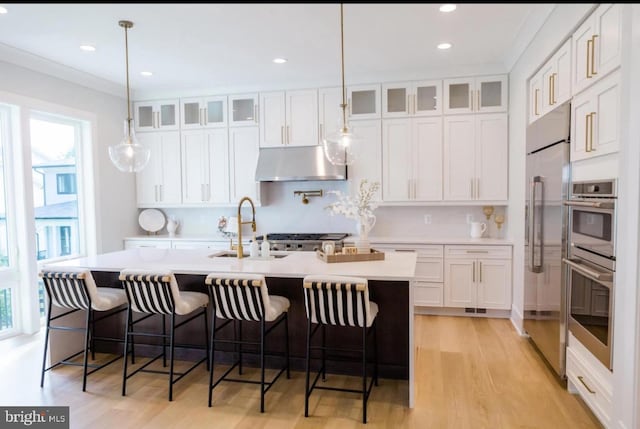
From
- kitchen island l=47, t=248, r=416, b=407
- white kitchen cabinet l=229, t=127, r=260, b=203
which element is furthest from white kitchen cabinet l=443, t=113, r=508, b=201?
white kitchen cabinet l=229, t=127, r=260, b=203

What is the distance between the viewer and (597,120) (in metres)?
2.54

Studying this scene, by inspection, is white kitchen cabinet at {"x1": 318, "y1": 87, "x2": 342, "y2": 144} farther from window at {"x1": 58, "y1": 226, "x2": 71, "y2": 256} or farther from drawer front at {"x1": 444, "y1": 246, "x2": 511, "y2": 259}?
window at {"x1": 58, "y1": 226, "x2": 71, "y2": 256}

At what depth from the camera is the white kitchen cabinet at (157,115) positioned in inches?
228

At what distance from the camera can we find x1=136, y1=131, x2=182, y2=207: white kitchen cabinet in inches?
229

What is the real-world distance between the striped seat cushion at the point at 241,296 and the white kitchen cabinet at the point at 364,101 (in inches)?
119

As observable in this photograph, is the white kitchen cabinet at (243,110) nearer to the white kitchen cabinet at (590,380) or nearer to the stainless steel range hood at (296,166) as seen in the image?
the stainless steel range hood at (296,166)

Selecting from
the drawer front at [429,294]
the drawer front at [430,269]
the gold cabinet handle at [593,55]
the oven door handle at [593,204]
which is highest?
the gold cabinet handle at [593,55]

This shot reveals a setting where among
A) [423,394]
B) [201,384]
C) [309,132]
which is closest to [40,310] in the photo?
[201,384]

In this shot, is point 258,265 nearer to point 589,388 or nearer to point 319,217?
point 589,388

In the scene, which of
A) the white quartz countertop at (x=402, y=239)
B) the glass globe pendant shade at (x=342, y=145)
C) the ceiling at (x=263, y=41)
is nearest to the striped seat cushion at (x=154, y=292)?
the glass globe pendant shade at (x=342, y=145)

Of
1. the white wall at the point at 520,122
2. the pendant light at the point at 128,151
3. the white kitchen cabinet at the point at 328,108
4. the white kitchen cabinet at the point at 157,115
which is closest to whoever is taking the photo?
the white wall at the point at 520,122

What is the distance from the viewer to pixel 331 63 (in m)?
4.66

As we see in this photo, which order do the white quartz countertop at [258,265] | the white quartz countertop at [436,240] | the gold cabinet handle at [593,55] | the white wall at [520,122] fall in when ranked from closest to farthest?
1. the gold cabinet handle at [593,55]
2. the white quartz countertop at [258,265]
3. the white wall at [520,122]
4. the white quartz countertop at [436,240]

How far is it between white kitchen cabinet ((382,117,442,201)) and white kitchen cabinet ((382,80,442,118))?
89 mm
